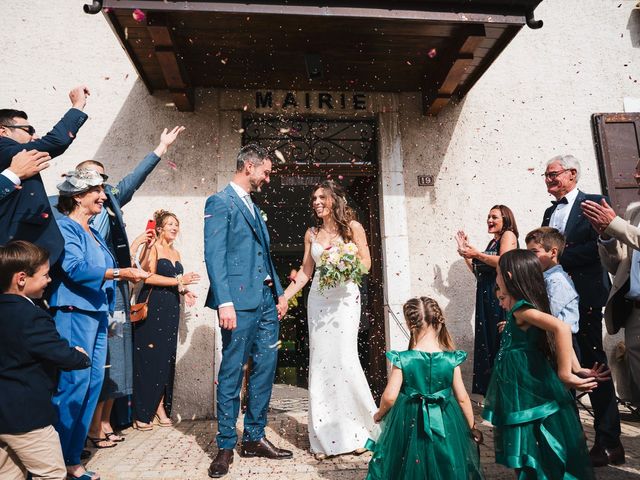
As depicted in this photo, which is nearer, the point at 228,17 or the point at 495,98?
the point at 228,17

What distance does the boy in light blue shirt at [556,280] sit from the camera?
3389 millimetres

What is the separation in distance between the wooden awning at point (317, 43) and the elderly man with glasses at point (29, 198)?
174cm

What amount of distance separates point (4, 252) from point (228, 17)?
3.08 m

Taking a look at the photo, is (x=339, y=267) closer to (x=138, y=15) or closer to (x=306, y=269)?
(x=306, y=269)

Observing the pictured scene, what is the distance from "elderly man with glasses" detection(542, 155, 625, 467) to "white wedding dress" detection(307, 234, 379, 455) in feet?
5.56

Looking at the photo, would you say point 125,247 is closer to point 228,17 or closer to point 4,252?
point 4,252

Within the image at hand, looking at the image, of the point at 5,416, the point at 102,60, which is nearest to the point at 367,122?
the point at 102,60

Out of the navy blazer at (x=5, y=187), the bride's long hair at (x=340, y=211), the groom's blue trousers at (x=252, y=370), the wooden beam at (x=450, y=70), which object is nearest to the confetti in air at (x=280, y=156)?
the bride's long hair at (x=340, y=211)

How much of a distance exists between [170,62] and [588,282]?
4.57 meters

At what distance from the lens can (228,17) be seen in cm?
451

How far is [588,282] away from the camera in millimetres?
3777

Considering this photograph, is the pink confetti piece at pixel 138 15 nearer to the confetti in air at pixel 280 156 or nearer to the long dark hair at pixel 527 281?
the confetti in air at pixel 280 156

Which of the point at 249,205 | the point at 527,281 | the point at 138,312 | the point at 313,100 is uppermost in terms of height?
the point at 313,100

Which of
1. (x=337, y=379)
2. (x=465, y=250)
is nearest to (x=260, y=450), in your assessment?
(x=337, y=379)
